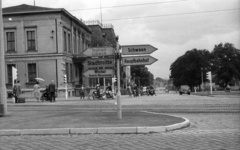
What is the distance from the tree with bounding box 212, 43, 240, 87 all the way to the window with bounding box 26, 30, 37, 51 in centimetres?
6163

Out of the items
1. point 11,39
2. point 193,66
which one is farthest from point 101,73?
point 193,66

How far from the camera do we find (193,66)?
95.4m

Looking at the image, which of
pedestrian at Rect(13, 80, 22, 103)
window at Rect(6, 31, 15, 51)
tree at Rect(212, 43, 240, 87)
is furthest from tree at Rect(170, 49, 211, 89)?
pedestrian at Rect(13, 80, 22, 103)

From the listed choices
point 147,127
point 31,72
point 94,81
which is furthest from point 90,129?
point 94,81

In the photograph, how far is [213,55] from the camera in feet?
308

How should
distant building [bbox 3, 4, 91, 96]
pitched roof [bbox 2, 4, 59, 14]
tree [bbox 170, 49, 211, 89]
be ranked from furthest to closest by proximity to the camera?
1. tree [bbox 170, 49, 211, 89]
2. pitched roof [bbox 2, 4, 59, 14]
3. distant building [bbox 3, 4, 91, 96]

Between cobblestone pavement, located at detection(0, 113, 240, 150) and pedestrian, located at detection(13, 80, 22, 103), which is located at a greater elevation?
pedestrian, located at detection(13, 80, 22, 103)

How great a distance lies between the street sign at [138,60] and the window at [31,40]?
31.6 meters

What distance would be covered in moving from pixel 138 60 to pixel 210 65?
87.5m

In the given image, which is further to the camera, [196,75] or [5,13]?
[196,75]

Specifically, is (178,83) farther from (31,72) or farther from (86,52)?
(86,52)

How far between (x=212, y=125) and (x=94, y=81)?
51.1 metres

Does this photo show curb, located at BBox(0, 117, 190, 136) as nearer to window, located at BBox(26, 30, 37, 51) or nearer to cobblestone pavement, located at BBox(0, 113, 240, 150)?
cobblestone pavement, located at BBox(0, 113, 240, 150)

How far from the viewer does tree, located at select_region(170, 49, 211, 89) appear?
94.6 metres
